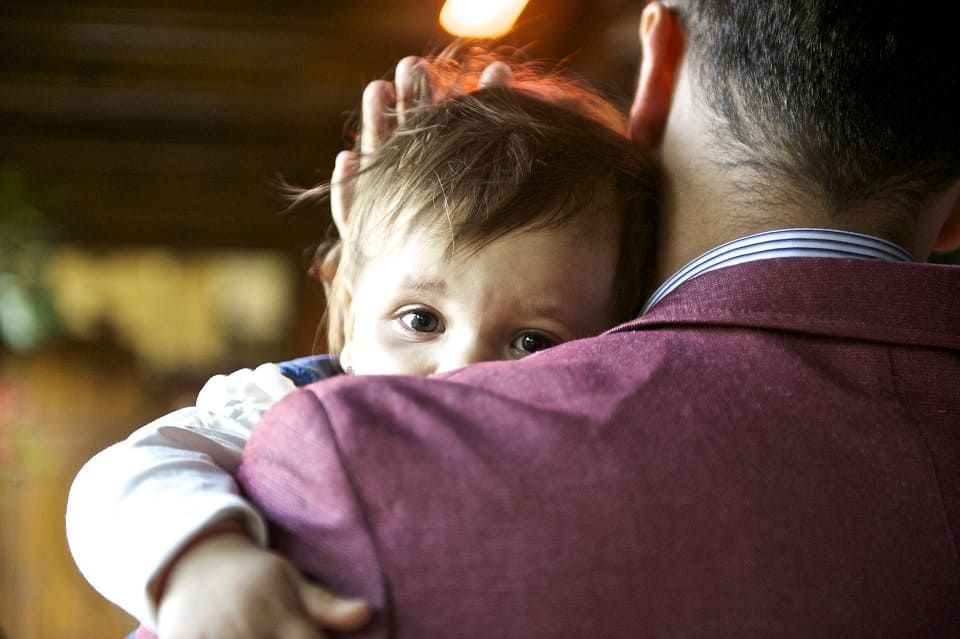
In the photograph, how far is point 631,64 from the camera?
15.3ft

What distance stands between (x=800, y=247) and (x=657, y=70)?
0.32 meters

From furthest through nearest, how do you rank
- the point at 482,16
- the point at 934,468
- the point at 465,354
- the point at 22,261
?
1. the point at 22,261
2. the point at 482,16
3. the point at 465,354
4. the point at 934,468

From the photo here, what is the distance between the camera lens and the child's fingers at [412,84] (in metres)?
1.29

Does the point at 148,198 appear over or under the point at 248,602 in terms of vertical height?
under

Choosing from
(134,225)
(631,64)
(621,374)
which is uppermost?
(621,374)

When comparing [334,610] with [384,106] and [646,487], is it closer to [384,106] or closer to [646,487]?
[646,487]

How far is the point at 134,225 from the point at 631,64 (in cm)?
476

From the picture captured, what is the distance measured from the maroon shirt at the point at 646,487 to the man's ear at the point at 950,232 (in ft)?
1.22

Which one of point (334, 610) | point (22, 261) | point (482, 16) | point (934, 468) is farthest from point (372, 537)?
point (22, 261)

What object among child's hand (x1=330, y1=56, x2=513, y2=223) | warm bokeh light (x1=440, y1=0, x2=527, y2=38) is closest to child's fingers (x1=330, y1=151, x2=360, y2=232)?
child's hand (x1=330, y1=56, x2=513, y2=223)

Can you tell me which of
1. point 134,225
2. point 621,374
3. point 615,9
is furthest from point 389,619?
point 134,225

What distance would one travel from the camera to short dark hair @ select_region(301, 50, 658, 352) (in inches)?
40.6

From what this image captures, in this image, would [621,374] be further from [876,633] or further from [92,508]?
[92,508]

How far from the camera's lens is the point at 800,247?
33.4 inches
